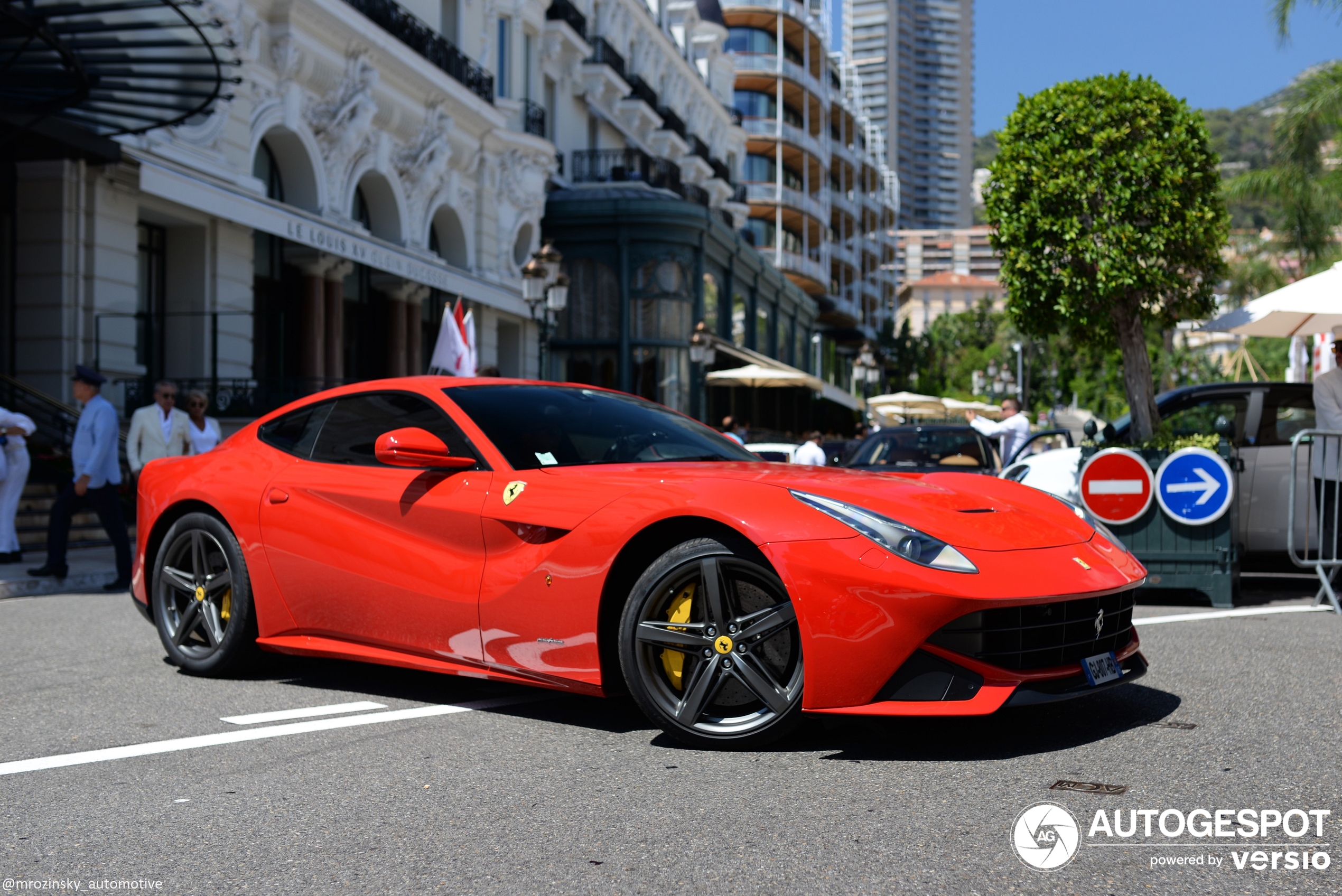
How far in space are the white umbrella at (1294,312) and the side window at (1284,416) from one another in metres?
0.65

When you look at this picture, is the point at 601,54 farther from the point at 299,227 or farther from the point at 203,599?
the point at 203,599

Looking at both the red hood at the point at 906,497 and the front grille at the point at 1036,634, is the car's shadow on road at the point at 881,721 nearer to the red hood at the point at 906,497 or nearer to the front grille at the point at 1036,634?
the front grille at the point at 1036,634

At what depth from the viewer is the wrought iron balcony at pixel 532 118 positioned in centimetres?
2939

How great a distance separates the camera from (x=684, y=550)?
417cm

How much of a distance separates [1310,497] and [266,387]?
45.1 ft

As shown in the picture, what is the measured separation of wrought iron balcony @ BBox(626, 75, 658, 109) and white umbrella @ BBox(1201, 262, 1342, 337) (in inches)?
1096

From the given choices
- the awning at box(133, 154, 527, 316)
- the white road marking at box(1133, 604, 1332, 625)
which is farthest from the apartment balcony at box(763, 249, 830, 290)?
the white road marking at box(1133, 604, 1332, 625)

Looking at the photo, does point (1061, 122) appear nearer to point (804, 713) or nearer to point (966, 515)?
point (966, 515)

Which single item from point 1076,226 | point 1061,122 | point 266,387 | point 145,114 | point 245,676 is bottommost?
point 245,676

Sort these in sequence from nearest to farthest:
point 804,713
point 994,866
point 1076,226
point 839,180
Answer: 1. point 994,866
2. point 804,713
3. point 1076,226
4. point 839,180

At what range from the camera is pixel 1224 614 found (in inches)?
314

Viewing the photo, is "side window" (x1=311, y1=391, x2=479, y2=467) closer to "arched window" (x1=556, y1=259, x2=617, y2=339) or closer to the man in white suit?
the man in white suit

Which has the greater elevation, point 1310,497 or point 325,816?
point 1310,497

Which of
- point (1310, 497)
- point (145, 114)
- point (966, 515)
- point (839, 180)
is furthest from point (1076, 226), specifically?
point (839, 180)
